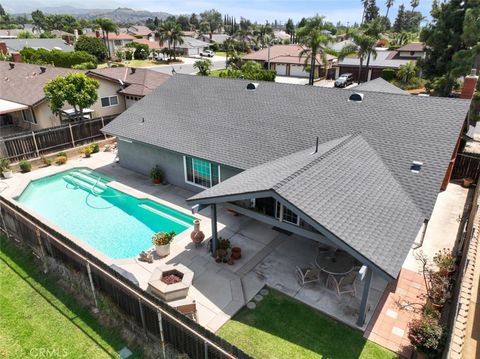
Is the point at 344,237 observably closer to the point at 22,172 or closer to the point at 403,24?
the point at 22,172

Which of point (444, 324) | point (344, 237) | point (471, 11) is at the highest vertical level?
point (471, 11)

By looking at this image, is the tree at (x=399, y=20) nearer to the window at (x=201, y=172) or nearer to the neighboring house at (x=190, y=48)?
the neighboring house at (x=190, y=48)

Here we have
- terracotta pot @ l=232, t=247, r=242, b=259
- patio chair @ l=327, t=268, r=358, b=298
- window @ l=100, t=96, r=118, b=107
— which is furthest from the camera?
window @ l=100, t=96, r=118, b=107

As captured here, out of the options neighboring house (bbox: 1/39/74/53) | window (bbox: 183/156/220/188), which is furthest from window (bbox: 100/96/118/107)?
neighboring house (bbox: 1/39/74/53)

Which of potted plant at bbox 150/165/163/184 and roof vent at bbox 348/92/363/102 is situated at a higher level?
roof vent at bbox 348/92/363/102

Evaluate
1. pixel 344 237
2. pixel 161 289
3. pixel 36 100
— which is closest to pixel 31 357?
pixel 161 289

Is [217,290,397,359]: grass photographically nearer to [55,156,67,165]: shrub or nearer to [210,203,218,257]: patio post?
[210,203,218,257]: patio post

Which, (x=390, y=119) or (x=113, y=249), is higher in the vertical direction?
(x=390, y=119)
